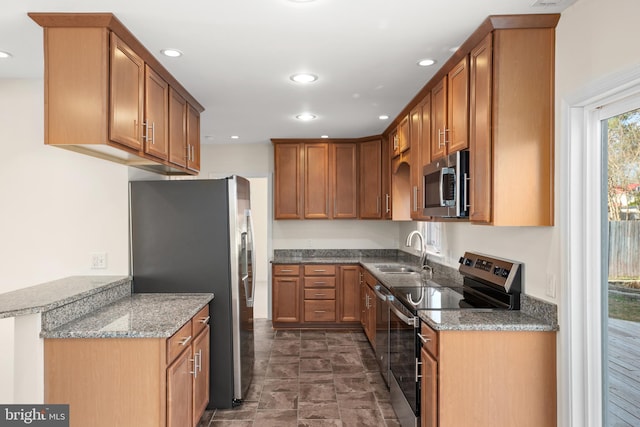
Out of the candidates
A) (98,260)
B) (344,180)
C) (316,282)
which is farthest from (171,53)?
(316,282)

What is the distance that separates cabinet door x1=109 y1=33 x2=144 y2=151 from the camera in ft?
6.99

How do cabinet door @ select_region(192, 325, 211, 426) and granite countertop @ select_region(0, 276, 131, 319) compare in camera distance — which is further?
cabinet door @ select_region(192, 325, 211, 426)

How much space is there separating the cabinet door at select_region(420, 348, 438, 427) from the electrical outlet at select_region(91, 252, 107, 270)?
2.29m

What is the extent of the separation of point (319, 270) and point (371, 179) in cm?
134

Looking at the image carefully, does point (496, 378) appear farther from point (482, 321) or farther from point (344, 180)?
point (344, 180)

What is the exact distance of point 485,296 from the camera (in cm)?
271

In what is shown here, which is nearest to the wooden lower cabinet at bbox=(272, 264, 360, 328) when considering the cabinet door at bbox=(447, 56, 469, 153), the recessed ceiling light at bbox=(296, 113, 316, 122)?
the recessed ceiling light at bbox=(296, 113, 316, 122)

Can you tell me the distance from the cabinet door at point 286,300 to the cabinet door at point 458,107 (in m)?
3.05

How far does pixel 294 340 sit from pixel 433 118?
3.03 meters

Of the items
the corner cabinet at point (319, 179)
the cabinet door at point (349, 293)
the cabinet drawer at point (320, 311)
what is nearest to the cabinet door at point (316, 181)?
the corner cabinet at point (319, 179)

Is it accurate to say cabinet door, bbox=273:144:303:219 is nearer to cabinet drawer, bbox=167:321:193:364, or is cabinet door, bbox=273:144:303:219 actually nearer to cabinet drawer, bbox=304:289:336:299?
cabinet drawer, bbox=304:289:336:299

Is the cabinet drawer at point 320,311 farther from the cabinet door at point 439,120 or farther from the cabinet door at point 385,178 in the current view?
the cabinet door at point 439,120

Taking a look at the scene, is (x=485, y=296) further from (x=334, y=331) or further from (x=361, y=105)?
(x=334, y=331)

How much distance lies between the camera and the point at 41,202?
2965 mm
